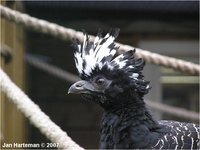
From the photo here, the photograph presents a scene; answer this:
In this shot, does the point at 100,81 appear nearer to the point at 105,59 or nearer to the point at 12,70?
the point at 105,59

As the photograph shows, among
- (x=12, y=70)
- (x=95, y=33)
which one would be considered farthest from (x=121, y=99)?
(x=95, y=33)

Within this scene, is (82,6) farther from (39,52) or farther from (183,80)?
(183,80)

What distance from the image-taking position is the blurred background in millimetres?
3496

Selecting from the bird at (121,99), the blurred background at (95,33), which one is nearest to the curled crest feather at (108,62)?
the bird at (121,99)

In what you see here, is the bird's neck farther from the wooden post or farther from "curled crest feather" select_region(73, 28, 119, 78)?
the wooden post

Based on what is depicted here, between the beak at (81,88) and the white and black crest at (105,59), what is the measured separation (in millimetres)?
29

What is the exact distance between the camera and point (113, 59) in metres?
1.66

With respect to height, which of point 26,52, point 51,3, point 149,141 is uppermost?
point 51,3

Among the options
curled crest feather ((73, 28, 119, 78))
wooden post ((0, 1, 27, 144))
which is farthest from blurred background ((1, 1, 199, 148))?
curled crest feather ((73, 28, 119, 78))

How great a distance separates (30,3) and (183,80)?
1.20 metres

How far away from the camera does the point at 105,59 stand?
64.9 inches

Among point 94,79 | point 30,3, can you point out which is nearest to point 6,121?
point 30,3

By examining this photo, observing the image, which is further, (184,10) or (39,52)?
(39,52)

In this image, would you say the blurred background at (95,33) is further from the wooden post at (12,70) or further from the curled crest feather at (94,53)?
the curled crest feather at (94,53)
